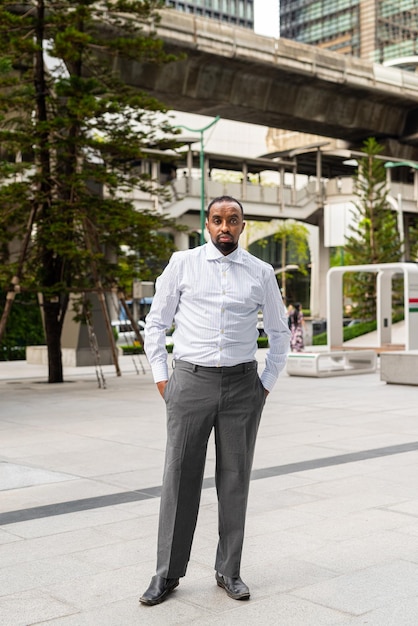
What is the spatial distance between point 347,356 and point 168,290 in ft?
57.6

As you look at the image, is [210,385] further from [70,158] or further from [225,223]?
[70,158]

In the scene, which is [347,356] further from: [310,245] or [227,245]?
[310,245]

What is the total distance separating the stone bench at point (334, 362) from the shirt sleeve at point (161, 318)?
16050 millimetres

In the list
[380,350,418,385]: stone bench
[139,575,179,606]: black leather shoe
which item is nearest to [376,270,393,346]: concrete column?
[380,350,418,385]: stone bench

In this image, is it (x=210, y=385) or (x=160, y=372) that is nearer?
(x=210, y=385)

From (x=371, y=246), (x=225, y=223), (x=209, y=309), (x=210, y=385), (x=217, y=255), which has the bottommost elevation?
(x=210, y=385)

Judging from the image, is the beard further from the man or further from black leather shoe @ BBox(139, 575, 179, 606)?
black leather shoe @ BBox(139, 575, 179, 606)

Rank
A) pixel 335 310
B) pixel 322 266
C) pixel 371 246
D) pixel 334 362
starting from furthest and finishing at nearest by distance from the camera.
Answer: pixel 322 266, pixel 371 246, pixel 335 310, pixel 334 362

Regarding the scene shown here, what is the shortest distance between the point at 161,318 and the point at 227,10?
6117 inches

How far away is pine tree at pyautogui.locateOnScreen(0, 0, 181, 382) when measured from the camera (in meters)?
17.5

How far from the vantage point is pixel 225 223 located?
477 centimetres

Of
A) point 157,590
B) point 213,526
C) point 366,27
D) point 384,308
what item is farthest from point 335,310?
point 366,27

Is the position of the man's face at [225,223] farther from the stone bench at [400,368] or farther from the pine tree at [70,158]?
the stone bench at [400,368]

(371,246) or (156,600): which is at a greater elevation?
(371,246)
